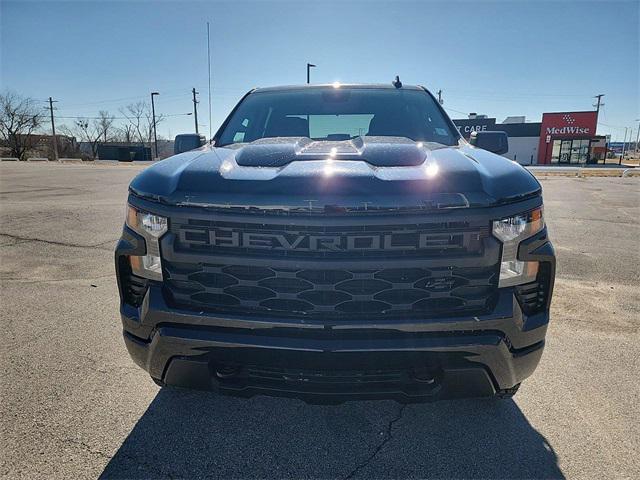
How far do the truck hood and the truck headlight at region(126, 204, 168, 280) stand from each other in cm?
10

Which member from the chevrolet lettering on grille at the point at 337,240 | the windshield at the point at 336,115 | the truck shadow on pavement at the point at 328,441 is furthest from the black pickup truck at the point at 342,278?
the windshield at the point at 336,115

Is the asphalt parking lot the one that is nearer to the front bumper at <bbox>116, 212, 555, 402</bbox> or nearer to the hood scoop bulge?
the front bumper at <bbox>116, 212, 555, 402</bbox>

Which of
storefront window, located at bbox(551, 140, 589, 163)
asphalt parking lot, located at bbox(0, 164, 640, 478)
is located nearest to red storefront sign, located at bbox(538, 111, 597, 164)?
Result: storefront window, located at bbox(551, 140, 589, 163)

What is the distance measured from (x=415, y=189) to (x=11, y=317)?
372cm

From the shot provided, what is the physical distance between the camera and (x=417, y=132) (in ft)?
9.65

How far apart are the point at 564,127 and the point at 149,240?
52729 millimetres

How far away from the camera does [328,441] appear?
83.7 inches

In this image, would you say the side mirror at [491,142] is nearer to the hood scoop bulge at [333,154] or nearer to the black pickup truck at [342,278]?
the hood scoop bulge at [333,154]

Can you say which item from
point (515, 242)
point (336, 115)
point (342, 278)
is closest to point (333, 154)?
point (342, 278)

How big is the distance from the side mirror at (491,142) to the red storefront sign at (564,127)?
4924 centimetres

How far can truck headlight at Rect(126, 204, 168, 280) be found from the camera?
1851mm

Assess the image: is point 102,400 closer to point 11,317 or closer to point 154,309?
point 154,309

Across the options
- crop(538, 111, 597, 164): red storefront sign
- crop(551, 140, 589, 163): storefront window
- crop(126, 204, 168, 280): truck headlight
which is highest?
crop(538, 111, 597, 164): red storefront sign

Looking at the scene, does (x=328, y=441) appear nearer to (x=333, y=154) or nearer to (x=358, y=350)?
(x=358, y=350)
